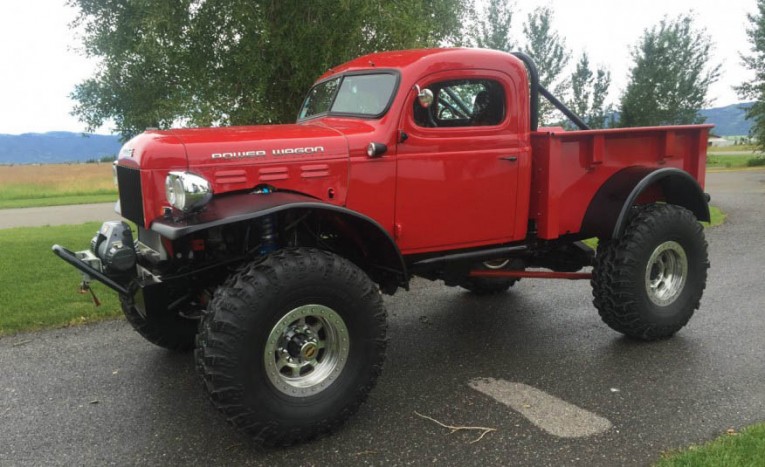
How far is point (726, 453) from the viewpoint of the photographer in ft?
9.53

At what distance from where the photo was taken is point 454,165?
3943mm

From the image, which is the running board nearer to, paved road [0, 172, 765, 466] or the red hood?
paved road [0, 172, 765, 466]

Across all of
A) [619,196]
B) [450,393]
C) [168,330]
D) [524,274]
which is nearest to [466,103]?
[619,196]

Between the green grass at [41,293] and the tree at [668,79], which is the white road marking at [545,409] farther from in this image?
the tree at [668,79]

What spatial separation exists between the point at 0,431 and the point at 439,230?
2812 mm

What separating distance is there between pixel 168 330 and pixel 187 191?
67.2 inches

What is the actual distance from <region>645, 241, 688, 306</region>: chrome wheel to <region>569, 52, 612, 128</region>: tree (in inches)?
949

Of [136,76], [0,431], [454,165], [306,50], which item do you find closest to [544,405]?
[454,165]

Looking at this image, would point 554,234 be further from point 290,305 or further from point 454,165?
point 290,305

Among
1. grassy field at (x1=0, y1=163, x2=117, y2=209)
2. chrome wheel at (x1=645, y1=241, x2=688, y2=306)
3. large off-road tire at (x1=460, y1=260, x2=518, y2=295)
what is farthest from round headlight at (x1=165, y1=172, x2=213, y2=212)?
grassy field at (x1=0, y1=163, x2=117, y2=209)


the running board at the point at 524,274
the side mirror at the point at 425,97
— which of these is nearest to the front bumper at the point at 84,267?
the side mirror at the point at 425,97

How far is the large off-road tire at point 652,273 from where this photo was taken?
444cm

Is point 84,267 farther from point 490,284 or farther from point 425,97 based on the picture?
point 490,284

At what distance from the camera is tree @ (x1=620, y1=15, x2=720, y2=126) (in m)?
25.4
